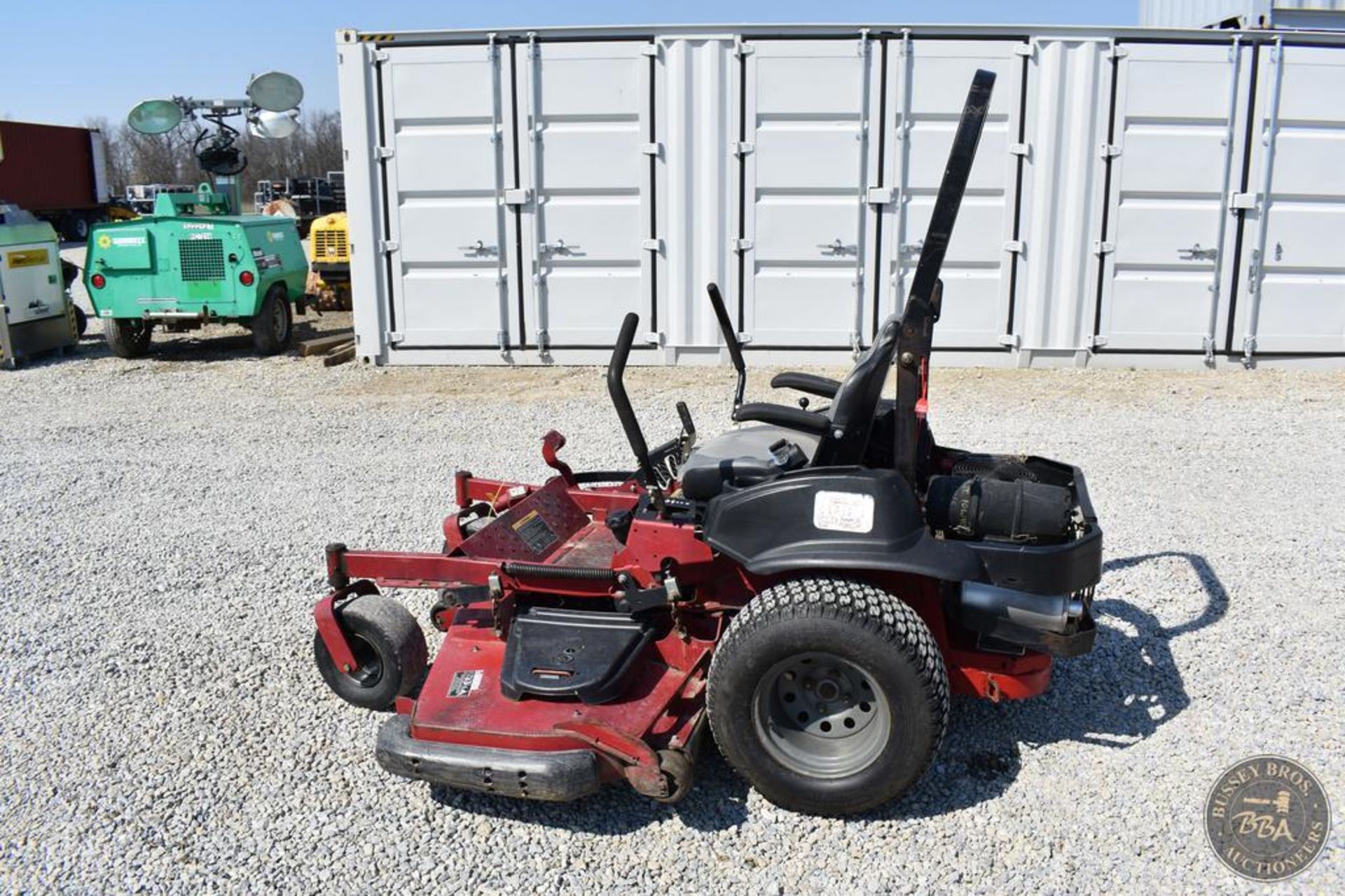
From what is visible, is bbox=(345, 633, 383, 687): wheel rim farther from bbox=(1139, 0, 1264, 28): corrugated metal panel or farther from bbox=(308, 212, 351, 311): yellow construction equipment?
bbox=(308, 212, 351, 311): yellow construction equipment

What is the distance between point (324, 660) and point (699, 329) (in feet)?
21.9

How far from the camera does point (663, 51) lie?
32.4ft

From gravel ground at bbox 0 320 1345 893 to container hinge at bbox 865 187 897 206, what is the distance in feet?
8.18

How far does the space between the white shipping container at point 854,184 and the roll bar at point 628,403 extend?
20.8 feet

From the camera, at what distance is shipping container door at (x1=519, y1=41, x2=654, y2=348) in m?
9.95

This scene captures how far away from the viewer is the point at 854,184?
9.89 m

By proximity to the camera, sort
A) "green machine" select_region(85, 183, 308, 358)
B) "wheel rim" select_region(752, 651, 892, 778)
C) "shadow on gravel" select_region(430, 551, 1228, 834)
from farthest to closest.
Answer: "green machine" select_region(85, 183, 308, 358)
"shadow on gravel" select_region(430, 551, 1228, 834)
"wheel rim" select_region(752, 651, 892, 778)

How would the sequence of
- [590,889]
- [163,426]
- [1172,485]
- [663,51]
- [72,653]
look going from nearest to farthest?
[590,889]
[72,653]
[1172,485]
[163,426]
[663,51]

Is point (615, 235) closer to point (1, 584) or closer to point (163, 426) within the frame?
point (163, 426)

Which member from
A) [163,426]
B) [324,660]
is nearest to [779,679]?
[324,660]

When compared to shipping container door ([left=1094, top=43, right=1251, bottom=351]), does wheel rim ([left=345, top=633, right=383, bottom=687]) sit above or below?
below

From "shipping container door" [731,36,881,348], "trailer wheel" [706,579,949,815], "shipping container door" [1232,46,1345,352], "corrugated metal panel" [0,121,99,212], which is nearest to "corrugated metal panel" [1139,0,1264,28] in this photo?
"shipping container door" [1232,46,1345,352]

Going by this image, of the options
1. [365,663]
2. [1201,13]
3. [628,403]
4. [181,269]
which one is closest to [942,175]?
[1201,13]

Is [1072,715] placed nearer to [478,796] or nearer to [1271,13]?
[478,796]
